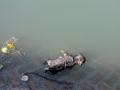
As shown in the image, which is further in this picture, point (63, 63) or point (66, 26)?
point (66, 26)

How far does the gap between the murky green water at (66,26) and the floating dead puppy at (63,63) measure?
449 mm

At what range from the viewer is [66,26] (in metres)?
5.58

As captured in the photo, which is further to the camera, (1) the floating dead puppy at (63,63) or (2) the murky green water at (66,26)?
(2) the murky green water at (66,26)

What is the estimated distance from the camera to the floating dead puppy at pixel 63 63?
13.9ft

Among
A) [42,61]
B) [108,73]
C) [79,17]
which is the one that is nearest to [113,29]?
[79,17]

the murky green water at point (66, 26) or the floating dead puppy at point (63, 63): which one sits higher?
the murky green water at point (66, 26)

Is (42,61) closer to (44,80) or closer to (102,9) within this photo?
(44,80)

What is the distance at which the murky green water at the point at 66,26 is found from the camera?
197 inches

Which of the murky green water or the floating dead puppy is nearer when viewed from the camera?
the floating dead puppy

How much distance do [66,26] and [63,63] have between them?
1.46 m

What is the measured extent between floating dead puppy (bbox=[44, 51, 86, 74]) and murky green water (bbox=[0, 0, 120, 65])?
45cm

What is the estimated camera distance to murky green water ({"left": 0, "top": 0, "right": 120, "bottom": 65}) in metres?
5.01

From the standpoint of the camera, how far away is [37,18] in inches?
227

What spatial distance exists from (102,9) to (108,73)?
212cm
